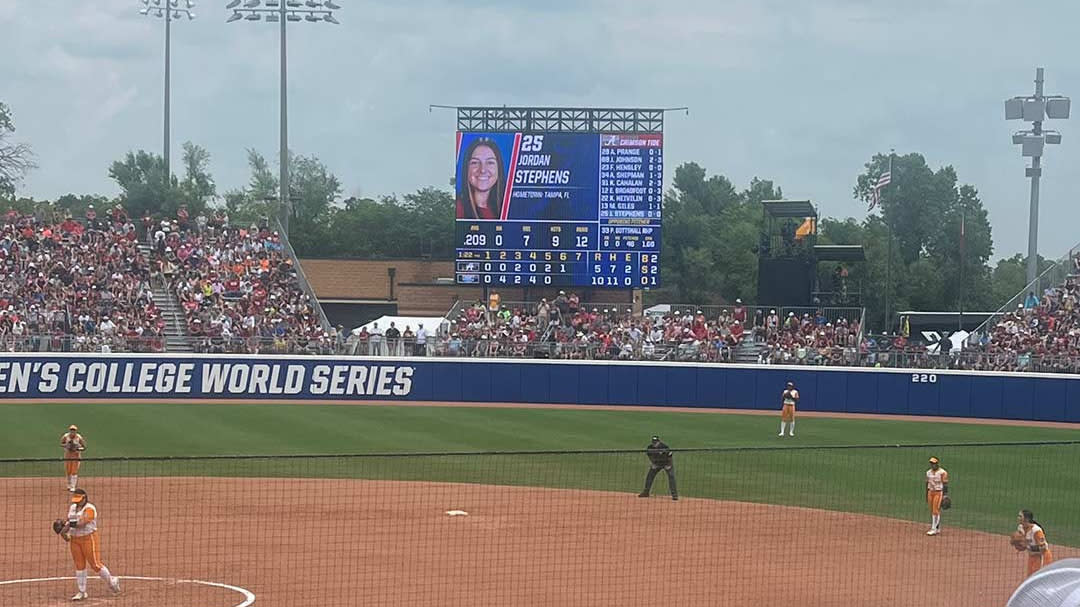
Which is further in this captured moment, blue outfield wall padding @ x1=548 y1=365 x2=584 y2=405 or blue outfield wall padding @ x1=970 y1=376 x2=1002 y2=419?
blue outfield wall padding @ x1=548 y1=365 x2=584 y2=405

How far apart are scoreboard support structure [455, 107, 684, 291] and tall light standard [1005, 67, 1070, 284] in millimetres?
21431

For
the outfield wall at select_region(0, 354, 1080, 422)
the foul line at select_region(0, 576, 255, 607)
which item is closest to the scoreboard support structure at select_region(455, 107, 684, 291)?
the outfield wall at select_region(0, 354, 1080, 422)

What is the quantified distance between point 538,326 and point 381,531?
25.1 metres

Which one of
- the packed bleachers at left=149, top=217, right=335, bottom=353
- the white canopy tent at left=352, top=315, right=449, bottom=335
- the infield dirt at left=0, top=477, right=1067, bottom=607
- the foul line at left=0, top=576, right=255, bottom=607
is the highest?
the packed bleachers at left=149, top=217, right=335, bottom=353

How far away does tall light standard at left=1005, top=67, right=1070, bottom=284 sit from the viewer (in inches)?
2270

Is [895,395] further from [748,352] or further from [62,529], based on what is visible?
[62,529]

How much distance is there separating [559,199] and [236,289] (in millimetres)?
11785

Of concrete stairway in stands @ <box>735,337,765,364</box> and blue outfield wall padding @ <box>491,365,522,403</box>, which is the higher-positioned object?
concrete stairway in stands @ <box>735,337,765,364</box>

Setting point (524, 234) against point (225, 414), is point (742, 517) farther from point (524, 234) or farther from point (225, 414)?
point (524, 234)

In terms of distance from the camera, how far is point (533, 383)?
4231cm

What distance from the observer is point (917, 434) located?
119ft

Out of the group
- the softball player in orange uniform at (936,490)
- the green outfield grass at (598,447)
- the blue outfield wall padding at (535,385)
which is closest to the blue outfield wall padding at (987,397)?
the green outfield grass at (598,447)

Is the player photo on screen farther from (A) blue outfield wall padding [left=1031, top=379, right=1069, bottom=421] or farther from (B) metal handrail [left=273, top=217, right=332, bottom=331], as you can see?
(A) blue outfield wall padding [left=1031, top=379, right=1069, bottom=421]

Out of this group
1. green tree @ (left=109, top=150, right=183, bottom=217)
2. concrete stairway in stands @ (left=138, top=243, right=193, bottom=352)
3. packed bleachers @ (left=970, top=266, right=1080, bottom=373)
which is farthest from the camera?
green tree @ (left=109, top=150, right=183, bottom=217)
